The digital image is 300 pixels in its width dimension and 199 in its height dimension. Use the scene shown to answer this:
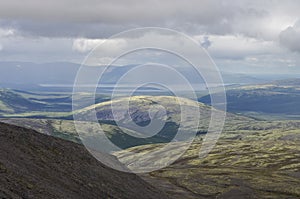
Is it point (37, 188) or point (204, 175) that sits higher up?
point (37, 188)

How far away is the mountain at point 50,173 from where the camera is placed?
51312 mm

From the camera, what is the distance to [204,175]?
512 ft

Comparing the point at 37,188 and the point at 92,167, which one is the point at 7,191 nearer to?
the point at 37,188

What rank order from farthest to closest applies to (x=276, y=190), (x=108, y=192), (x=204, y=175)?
(x=204, y=175) → (x=276, y=190) → (x=108, y=192)

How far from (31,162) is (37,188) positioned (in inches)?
546

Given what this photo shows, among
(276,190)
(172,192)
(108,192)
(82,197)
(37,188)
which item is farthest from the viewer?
(276,190)

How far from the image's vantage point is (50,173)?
65.6 m

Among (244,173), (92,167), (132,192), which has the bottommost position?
(244,173)

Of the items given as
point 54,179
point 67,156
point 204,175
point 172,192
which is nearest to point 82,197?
point 54,179

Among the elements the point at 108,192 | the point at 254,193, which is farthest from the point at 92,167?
the point at 254,193

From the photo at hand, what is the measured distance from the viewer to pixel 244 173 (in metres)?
162

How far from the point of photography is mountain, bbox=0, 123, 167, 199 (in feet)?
168

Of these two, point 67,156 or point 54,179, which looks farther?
point 67,156

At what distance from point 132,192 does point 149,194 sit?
8.99m
